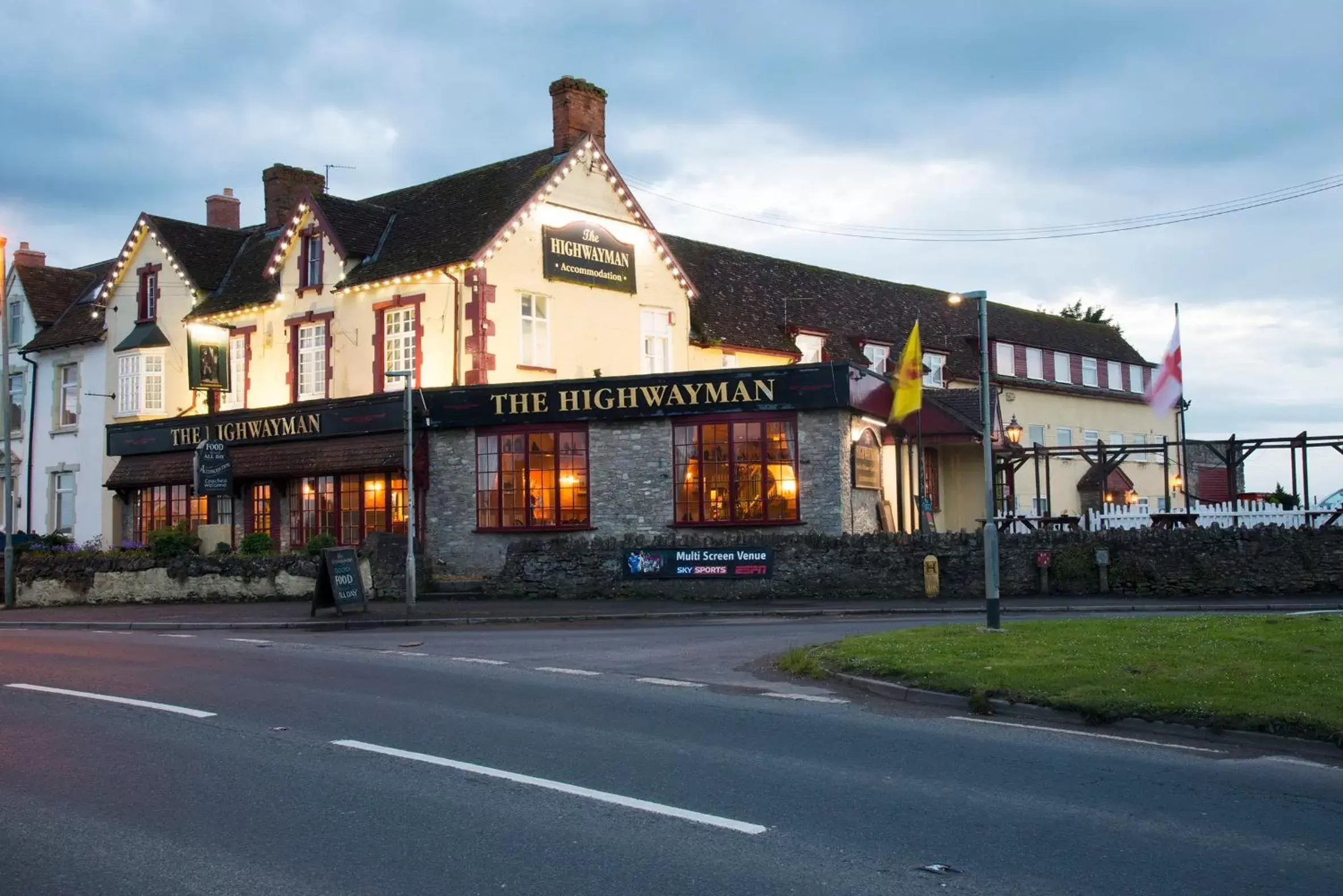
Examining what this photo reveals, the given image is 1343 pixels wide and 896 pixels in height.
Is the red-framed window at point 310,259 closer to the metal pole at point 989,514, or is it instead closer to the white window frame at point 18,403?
the white window frame at point 18,403

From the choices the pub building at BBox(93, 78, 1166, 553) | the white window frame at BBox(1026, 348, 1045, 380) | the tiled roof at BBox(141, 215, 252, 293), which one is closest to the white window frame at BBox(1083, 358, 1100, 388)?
the white window frame at BBox(1026, 348, 1045, 380)

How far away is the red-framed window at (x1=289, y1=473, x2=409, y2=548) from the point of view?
33.4 metres

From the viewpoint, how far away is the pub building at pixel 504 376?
2988cm

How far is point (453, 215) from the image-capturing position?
1373 inches

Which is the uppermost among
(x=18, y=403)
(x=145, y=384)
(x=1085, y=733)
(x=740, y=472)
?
(x=18, y=403)

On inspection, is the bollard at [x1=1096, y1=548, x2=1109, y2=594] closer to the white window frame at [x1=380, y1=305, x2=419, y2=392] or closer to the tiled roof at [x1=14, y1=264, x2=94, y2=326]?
the white window frame at [x1=380, y1=305, x2=419, y2=392]

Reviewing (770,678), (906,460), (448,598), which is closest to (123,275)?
(448,598)

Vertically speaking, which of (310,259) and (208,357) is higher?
(310,259)

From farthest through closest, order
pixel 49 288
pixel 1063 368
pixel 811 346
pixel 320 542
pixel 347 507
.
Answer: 1. pixel 1063 368
2. pixel 49 288
3. pixel 811 346
4. pixel 347 507
5. pixel 320 542

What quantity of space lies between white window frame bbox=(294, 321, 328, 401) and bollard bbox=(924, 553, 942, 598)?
59.7 feet

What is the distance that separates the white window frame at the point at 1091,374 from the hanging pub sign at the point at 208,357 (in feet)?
117

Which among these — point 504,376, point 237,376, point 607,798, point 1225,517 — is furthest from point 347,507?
point 607,798

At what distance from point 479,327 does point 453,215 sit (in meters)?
4.57

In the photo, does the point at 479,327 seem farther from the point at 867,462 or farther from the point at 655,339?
the point at 867,462
